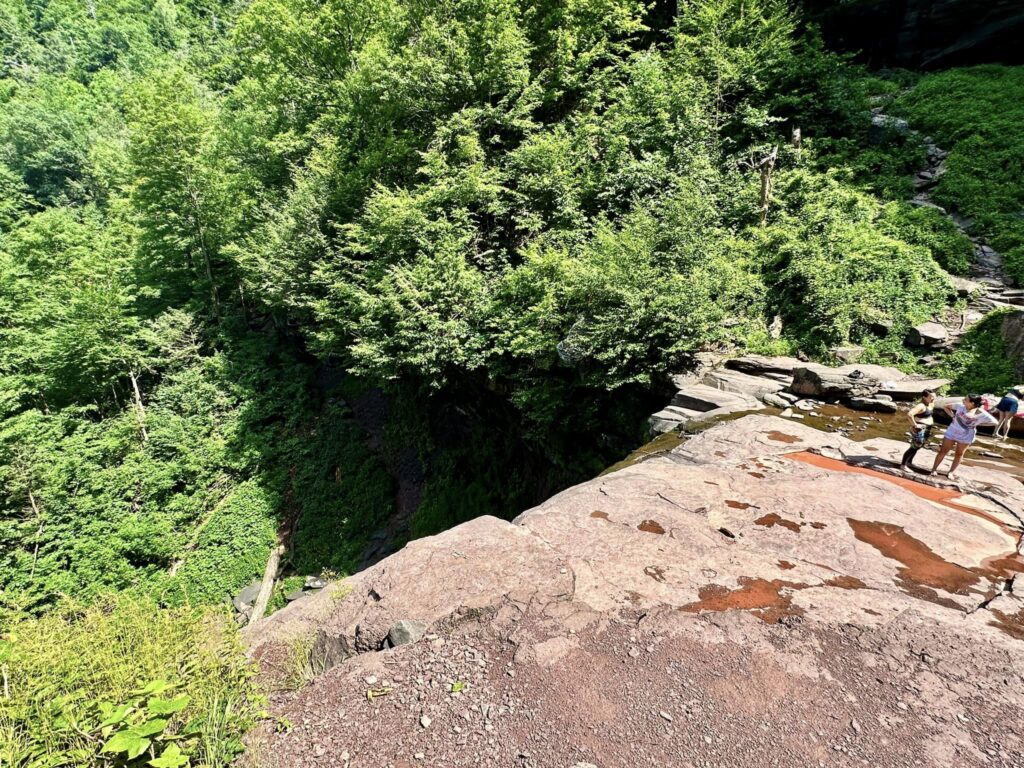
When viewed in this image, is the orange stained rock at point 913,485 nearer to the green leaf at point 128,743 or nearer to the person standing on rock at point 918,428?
the person standing on rock at point 918,428

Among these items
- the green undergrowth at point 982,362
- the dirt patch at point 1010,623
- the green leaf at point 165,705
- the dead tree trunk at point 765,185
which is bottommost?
the green leaf at point 165,705

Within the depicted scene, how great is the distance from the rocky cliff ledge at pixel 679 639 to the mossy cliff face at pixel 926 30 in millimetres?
18695

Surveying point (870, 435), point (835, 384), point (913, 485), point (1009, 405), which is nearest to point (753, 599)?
point (913, 485)

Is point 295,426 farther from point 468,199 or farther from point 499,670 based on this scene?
point 499,670

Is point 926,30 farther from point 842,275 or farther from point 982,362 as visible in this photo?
point 982,362

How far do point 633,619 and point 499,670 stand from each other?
1.14 meters

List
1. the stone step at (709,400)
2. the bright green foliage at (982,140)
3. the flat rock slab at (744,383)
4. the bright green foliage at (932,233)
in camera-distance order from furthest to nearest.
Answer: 1. the bright green foliage at (982,140)
2. the bright green foliage at (932,233)
3. the flat rock slab at (744,383)
4. the stone step at (709,400)

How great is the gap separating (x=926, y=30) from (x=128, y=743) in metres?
26.2

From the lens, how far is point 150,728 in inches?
99.0

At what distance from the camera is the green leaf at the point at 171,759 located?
2373mm

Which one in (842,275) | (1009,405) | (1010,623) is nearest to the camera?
(1010,623)

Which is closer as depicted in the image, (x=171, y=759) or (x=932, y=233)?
(x=171, y=759)

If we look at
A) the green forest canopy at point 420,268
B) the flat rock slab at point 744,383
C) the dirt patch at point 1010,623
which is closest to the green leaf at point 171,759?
the dirt patch at point 1010,623

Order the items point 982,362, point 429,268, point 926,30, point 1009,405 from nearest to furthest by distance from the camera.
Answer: point 1009,405, point 982,362, point 429,268, point 926,30
